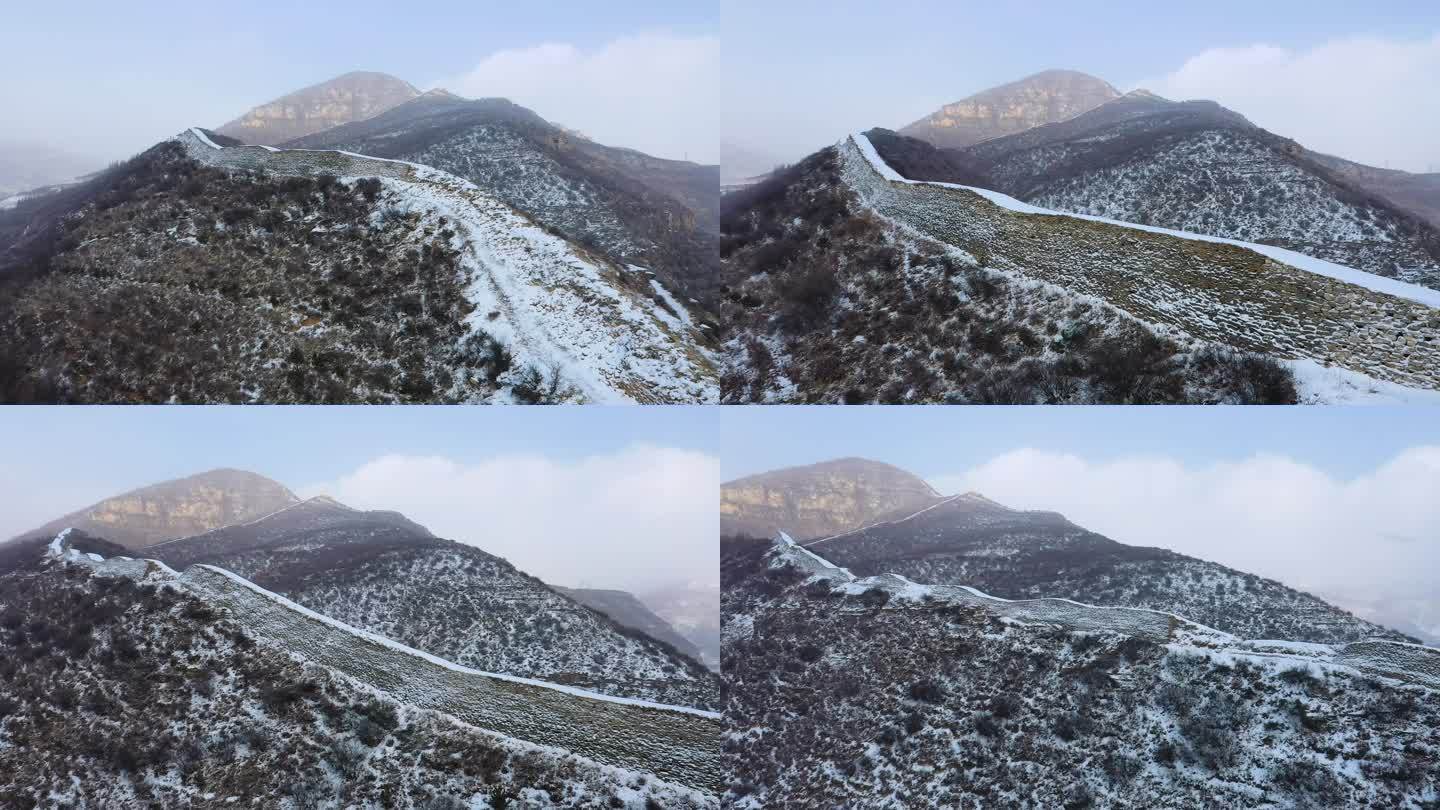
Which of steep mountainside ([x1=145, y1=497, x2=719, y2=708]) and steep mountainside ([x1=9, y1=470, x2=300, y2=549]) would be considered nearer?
steep mountainside ([x1=145, y1=497, x2=719, y2=708])

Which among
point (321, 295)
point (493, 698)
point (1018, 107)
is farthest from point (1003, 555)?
point (1018, 107)

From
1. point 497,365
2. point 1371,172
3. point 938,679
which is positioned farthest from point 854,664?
point 1371,172

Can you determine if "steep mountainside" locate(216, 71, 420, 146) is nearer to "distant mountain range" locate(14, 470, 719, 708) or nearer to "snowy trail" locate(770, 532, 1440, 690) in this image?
"distant mountain range" locate(14, 470, 719, 708)

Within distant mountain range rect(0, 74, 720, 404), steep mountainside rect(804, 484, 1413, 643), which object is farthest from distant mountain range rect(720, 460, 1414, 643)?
distant mountain range rect(0, 74, 720, 404)

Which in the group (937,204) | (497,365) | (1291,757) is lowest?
(1291,757)

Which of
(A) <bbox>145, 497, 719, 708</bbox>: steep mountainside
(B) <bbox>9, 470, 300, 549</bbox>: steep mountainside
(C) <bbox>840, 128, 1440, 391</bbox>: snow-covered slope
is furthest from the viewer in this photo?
(B) <bbox>9, 470, 300, 549</bbox>: steep mountainside

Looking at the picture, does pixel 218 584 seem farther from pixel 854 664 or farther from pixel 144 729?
pixel 854 664

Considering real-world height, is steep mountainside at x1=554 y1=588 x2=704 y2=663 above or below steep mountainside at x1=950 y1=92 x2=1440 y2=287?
below

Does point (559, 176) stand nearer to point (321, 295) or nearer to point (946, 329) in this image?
point (321, 295)
